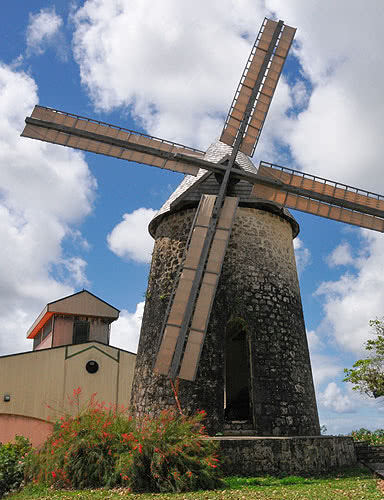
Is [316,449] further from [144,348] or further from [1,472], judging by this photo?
[1,472]

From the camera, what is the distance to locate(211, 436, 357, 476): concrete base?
30.4 ft

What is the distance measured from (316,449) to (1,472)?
21.4 ft

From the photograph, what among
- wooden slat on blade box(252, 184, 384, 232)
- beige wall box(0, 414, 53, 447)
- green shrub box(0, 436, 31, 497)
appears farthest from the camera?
beige wall box(0, 414, 53, 447)

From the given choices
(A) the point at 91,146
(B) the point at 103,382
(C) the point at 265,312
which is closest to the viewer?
(C) the point at 265,312

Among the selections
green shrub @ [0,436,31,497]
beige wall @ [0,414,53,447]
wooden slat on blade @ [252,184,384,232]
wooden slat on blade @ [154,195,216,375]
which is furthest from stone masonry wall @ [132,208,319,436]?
beige wall @ [0,414,53,447]

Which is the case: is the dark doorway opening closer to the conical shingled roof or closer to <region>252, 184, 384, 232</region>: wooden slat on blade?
the conical shingled roof

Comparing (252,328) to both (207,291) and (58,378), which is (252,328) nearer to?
(207,291)

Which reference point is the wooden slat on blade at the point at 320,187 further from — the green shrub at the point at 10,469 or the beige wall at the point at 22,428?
the beige wall at the point at 22,428

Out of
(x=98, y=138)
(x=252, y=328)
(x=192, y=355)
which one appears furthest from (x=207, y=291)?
(x=98, y=138)

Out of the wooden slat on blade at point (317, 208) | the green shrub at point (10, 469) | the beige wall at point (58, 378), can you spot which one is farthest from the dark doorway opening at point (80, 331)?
the wooden slat on blade at point (317, 208)

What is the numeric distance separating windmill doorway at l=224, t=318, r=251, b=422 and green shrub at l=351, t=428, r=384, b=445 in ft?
11.9

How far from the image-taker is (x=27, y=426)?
1723 centimetres

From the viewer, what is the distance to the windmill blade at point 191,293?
10.2 meters

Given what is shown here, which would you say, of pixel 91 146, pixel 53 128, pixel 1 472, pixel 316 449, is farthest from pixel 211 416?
pixel 53 128
